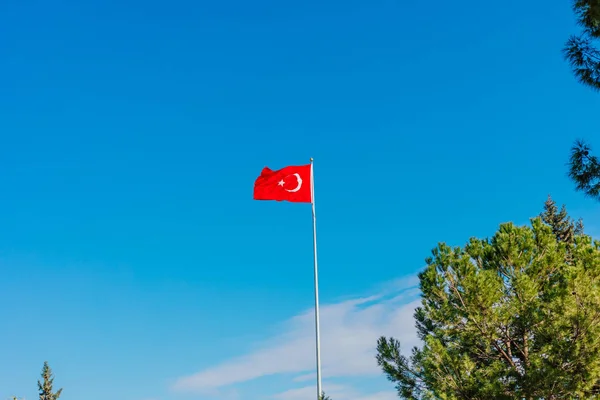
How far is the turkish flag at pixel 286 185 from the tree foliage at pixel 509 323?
575 centimetres

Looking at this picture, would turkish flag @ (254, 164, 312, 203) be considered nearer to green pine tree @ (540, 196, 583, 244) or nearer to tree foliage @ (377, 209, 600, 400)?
tree foliage @ (377, 209, 600, 400)

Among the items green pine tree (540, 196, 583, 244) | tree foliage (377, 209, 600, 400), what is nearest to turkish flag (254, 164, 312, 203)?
tree foliage (377, 209, 600, 400)

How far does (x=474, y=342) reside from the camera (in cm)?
2055

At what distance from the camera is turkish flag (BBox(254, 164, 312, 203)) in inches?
872

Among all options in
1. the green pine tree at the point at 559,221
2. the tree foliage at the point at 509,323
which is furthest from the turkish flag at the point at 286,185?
the green pine tree at the point at 559,221

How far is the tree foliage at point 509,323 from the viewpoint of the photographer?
18.2 meters

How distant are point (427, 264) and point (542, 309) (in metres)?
4.52

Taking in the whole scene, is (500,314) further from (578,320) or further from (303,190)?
(303,190)

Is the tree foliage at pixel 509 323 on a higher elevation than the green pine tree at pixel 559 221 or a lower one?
lower

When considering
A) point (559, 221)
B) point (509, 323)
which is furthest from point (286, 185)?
point (559, 221)

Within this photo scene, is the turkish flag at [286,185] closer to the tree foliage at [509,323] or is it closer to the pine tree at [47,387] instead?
the tree foliage at [509,323]

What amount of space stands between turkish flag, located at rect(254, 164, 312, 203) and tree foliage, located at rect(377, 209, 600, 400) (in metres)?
5.75

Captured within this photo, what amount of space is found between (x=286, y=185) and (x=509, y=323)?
31.7 ft

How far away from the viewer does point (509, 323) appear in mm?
19844
